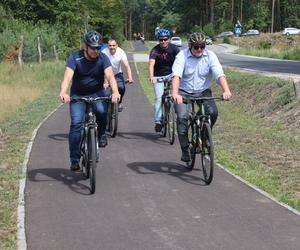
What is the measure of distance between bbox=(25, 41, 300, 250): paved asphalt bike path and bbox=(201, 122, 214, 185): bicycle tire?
137 mm

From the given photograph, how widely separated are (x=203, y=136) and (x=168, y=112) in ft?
11.9

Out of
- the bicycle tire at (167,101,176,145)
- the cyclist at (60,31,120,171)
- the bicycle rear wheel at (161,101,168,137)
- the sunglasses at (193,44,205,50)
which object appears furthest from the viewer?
the bicycle rear wheel at (161,101,168,137)

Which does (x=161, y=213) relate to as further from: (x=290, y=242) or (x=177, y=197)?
(x=290, y=242)

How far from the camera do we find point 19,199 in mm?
7129

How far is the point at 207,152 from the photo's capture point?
8016 mm

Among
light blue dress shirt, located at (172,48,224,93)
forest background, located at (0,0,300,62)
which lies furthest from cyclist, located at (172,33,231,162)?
forest background, located at (0,0,300,62)

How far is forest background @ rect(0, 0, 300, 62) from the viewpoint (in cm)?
3831

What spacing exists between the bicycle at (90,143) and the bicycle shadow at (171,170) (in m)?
1.08

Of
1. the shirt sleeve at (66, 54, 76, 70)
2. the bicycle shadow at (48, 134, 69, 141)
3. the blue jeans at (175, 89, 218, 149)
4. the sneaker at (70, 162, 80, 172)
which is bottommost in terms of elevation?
the bicycle shadow at (48, 134, 69, 141)

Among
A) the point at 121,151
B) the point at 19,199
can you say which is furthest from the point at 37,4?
the point at 19,199

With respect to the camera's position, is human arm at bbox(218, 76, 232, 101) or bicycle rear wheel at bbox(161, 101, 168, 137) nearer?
human arm at bbox(218, 76, 232, 101)

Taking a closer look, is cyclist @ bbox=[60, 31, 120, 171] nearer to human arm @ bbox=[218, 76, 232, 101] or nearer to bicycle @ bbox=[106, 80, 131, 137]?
human arm @ bbox=[218, 76, 232, 101]

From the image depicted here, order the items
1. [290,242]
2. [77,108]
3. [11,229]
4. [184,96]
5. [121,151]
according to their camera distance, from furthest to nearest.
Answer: [121,151]
[184,96]
[77,108]
[11,229]
[290,242]

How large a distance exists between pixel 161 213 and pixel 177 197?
2.50 feet
